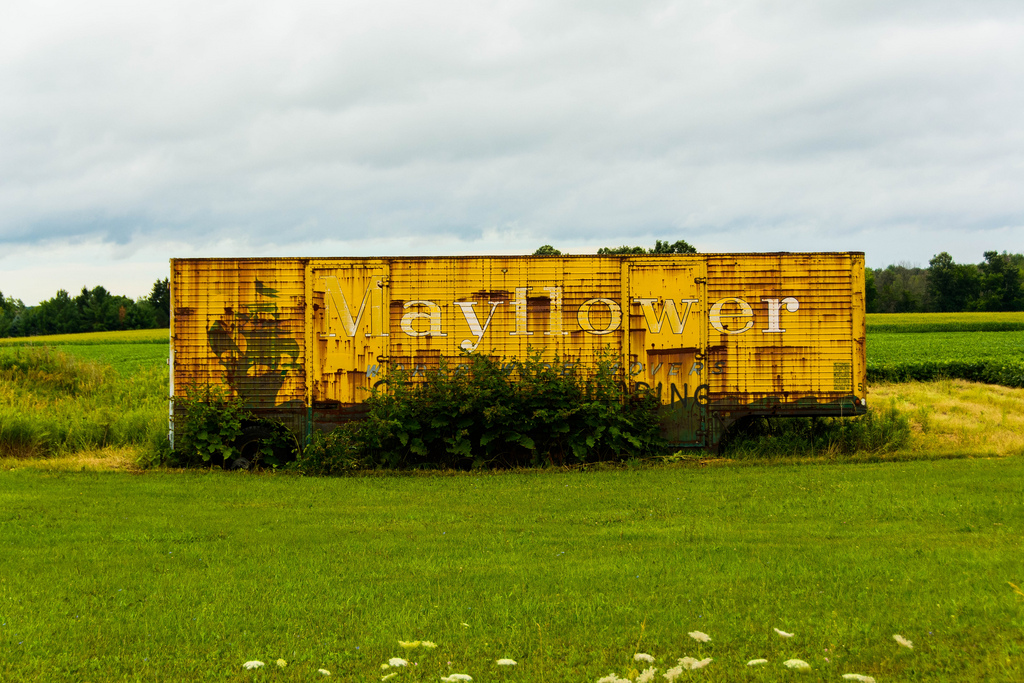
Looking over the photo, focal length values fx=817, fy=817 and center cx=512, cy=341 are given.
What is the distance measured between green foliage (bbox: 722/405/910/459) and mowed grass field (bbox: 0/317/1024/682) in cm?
139

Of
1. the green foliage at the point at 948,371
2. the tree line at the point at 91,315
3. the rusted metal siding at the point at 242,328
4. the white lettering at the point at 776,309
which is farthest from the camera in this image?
the tree line at the point at 91,315

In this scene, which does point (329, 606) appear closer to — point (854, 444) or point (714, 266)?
point (714, 266)

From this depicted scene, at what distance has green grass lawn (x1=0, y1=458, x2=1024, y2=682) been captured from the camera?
4688 millimetres

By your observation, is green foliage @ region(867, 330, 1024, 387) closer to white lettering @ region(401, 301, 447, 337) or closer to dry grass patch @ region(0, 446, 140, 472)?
white lettering @ region(401, 301, 447, 337)

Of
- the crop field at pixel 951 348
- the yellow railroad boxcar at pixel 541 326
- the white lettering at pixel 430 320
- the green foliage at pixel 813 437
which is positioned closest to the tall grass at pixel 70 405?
the yellow railroad boxcar at pixel 541 326

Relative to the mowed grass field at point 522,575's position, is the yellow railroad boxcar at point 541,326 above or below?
above

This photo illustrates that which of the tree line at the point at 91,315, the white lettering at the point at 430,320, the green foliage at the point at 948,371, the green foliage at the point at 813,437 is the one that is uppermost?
the tree line at the point at 91,315

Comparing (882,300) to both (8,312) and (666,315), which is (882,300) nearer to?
(666,315)

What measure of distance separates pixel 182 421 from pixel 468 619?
9.28 metres

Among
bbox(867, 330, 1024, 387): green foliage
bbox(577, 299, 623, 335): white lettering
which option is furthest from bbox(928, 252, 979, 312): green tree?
bbox(577, 299, 623, 335): white lettering

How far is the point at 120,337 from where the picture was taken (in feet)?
186

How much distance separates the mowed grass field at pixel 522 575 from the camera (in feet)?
15.4

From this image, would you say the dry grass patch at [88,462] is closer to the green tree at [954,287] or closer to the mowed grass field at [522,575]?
the mowed grass field at [522,575]

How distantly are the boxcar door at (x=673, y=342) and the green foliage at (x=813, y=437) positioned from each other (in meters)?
0.76
